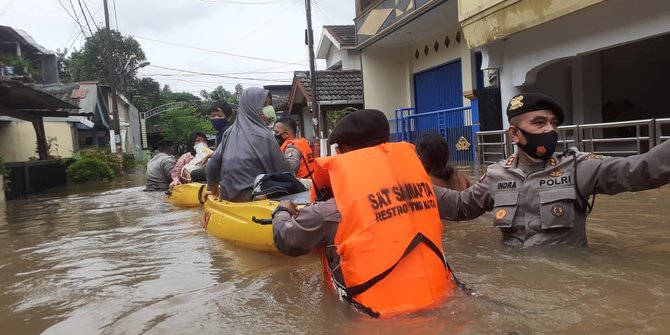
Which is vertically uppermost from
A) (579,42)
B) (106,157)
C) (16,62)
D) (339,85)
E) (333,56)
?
(16,62)

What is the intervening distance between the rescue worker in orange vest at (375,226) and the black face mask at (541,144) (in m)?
0.71

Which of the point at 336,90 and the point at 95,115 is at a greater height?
the point at 95,115

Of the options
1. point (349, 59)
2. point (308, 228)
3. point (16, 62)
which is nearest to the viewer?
point (308, 228)

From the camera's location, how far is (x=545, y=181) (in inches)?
118

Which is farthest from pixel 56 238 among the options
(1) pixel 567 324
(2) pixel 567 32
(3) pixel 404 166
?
(2) pixel 567 32

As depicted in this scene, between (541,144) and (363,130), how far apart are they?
3.36 ft

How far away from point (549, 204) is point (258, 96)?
3260mm

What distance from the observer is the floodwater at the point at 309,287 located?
2.48 meters

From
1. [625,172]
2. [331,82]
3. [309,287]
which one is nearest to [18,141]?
[331,82]

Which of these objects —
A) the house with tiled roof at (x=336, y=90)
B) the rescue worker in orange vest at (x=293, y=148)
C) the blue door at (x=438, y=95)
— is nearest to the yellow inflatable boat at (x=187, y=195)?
the rescue worker in orange vest at (x=293, y=148)

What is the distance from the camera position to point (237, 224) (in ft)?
16.3

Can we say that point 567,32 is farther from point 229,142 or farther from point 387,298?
point 387,298

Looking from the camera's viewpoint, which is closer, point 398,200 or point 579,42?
point 398,200

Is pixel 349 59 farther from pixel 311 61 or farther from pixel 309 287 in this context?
pixel 309 287
